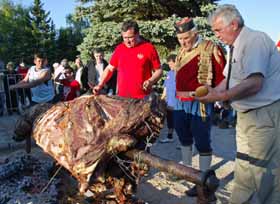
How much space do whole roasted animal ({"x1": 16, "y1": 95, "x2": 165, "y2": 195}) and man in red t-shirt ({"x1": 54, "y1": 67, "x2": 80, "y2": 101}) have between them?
4986 mm

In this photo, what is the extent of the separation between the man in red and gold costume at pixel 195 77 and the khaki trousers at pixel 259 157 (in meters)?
1.07

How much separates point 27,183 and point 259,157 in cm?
249

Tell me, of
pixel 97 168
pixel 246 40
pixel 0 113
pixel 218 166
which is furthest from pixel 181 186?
pixel 0 113

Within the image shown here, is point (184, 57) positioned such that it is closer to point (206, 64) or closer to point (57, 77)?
point (206, 64)

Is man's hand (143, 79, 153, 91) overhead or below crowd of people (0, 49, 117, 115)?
overhead

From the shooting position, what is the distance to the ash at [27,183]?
14.0ft

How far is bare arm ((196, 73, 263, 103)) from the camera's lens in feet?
11.2

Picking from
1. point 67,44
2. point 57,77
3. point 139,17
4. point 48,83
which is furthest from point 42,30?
point 48,83

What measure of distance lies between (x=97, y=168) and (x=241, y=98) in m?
1.38

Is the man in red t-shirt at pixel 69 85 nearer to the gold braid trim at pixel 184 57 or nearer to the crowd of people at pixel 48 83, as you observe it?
the crowd of people at pixel 48 83

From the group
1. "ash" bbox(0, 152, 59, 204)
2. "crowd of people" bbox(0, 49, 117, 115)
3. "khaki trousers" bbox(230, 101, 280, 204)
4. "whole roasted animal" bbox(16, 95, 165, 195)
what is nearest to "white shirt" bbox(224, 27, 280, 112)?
"khaki trousers" bbox(230, 101, 280, 204)

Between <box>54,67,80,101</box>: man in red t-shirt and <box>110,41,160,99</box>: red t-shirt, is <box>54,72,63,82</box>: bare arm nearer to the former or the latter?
<box>54,67,80,101</box>: man in red t-shirt

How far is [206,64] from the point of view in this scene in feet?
16.4

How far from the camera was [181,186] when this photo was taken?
5242 millimetres
